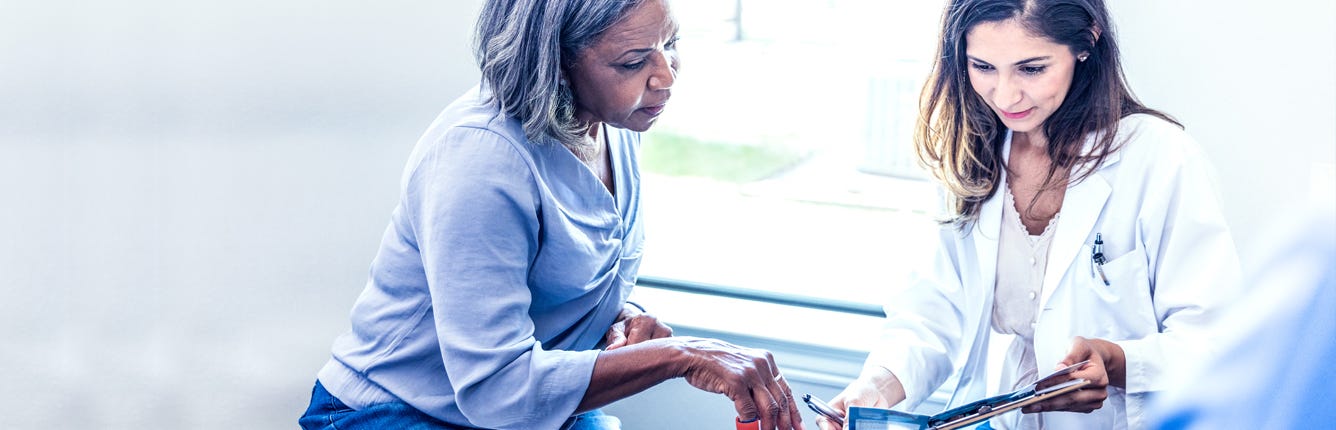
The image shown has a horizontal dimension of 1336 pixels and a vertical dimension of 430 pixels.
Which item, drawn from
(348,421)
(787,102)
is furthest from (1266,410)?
(787,102)

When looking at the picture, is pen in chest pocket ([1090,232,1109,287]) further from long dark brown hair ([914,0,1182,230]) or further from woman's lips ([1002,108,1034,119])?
woman's lips ([1002,108,1034,119])

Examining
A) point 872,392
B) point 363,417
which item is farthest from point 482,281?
point 872,392

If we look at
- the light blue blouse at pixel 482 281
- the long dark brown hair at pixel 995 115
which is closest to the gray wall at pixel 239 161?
the long dark brown hair at pixel 995 115

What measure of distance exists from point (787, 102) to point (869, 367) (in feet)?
9.12

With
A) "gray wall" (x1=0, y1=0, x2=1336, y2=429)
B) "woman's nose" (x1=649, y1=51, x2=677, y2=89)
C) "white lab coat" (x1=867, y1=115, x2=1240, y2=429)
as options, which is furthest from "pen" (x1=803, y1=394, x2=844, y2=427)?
"gray wall" (x1=0, y1=0, x2=1336, y2=429)

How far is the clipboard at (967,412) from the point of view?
1.50 m

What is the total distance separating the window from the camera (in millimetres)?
2691

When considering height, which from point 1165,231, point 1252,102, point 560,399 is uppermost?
point 1252,102

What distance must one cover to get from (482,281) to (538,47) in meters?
0.32

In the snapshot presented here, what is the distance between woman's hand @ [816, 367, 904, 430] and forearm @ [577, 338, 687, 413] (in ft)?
0.97

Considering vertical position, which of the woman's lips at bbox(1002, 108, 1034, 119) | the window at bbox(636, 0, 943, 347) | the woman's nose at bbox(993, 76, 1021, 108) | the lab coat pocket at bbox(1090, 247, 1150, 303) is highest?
the woman's nose at bbox(993, 76, 1021, 108)

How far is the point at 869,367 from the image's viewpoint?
1.85 meters

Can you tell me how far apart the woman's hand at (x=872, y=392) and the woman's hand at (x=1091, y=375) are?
0.83 feet

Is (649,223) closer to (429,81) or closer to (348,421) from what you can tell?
(429,81)
